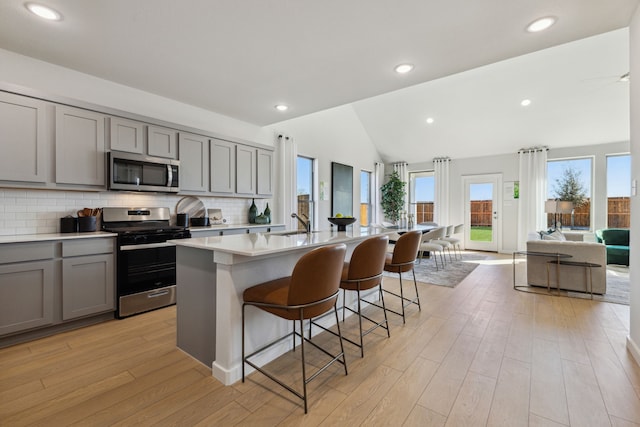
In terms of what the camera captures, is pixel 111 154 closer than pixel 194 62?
No

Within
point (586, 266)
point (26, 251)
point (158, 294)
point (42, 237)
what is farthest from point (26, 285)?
point (586, 266)

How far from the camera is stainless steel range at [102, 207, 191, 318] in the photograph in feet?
9.75

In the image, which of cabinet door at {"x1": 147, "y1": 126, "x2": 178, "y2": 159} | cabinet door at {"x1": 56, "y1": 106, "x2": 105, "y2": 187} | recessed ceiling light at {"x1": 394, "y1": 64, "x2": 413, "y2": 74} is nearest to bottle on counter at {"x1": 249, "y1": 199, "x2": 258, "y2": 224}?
cabinet door at {"x1": 147, "y1": 126, "x2": 178, "y2": 159}

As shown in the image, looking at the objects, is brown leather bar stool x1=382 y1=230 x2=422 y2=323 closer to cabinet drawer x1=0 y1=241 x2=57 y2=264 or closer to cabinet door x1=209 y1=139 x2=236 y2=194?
cabinet door x1=209 y1=139 x2=236 y2=194

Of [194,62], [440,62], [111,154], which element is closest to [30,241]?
[111,154]

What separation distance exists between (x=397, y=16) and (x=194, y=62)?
189 centimetres

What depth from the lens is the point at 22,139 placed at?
2.61 m

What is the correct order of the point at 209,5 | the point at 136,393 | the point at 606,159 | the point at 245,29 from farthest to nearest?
the point at 606,159 < the point at 245,29 < the point at 209,5 < the point at 136,393

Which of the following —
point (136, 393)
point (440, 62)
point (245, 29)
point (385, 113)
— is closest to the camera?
point (136, 393)

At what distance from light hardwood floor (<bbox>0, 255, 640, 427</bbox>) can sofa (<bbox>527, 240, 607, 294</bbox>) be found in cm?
117

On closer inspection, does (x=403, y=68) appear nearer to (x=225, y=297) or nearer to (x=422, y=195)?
(x=225, y=297)

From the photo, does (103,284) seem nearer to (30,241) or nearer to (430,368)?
(30,241)

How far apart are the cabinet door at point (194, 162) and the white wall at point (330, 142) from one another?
1610mm

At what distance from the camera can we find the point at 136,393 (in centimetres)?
180
